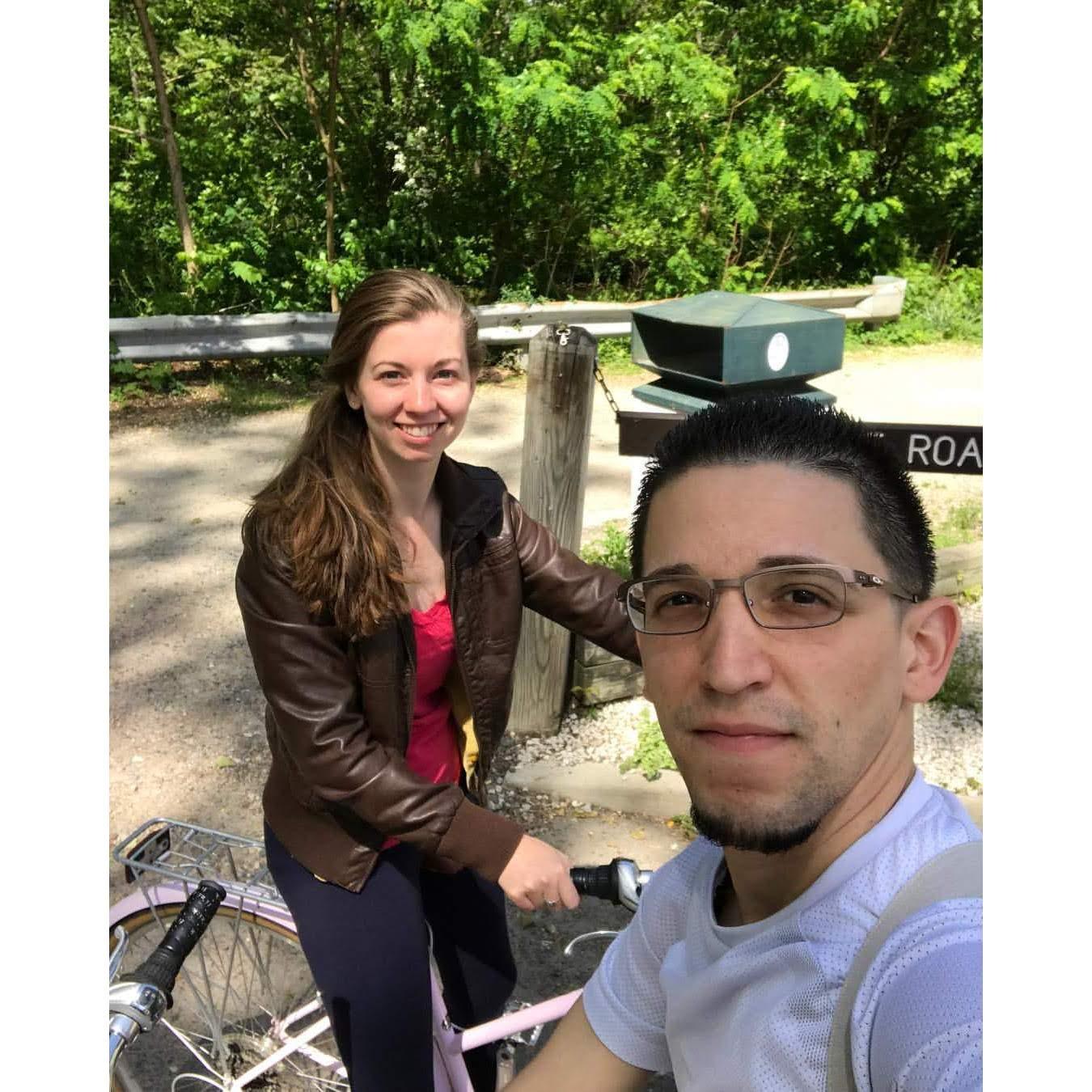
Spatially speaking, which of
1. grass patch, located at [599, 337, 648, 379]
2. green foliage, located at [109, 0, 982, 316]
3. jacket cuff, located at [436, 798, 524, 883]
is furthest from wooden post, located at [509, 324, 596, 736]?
green foliage, located at [109, 0, 982, 316]

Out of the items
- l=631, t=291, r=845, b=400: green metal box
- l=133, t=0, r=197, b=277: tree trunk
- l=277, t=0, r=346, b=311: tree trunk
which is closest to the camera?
l=631, t=291, r=845, b=400: green metal box

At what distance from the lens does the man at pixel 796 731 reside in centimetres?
97

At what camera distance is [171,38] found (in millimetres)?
11594

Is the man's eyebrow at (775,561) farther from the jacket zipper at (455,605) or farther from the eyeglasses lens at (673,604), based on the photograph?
the jacket zipper at (455,605)

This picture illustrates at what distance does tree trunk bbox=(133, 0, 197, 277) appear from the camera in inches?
382

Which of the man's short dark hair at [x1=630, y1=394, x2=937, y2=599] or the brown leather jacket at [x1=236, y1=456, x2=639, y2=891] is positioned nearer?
the man's short dark hair at [x1=630, y1=394, x2=937, y2=599]

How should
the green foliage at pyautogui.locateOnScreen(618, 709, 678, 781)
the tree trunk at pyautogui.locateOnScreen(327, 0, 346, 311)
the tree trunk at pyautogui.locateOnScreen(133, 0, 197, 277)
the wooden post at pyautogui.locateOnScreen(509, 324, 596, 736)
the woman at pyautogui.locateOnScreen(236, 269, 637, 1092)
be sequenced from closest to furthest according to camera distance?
the woman at pyautogui.locateOnScreen(236, 269, 637, 1092) < the wooden post at pyautogui.locateOnScreen(509, 324, 596, 736) < the green foliage at pyautogui.locateOnScreen(618, 709, 678, 781) < the tree trunk at pyautogui.locateOnScreen(133, 0, 197, 277) < the tree trunk at pyautogui.locateOnScreen(327, 0, 346, 311)

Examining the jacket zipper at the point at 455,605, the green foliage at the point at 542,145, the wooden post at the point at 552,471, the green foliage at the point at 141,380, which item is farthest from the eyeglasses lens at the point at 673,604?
the green foliage at the point at 542,145

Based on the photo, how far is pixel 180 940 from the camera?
1.93m

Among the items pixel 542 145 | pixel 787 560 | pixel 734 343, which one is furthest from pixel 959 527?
pixel 542 145

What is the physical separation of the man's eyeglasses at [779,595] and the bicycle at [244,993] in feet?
3.24

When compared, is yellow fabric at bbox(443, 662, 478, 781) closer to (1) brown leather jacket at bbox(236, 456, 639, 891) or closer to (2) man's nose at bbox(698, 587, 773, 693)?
(1) brown leather jacket at bbox(236, 456, 639, 891)

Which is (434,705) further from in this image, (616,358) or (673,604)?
(616,358)
